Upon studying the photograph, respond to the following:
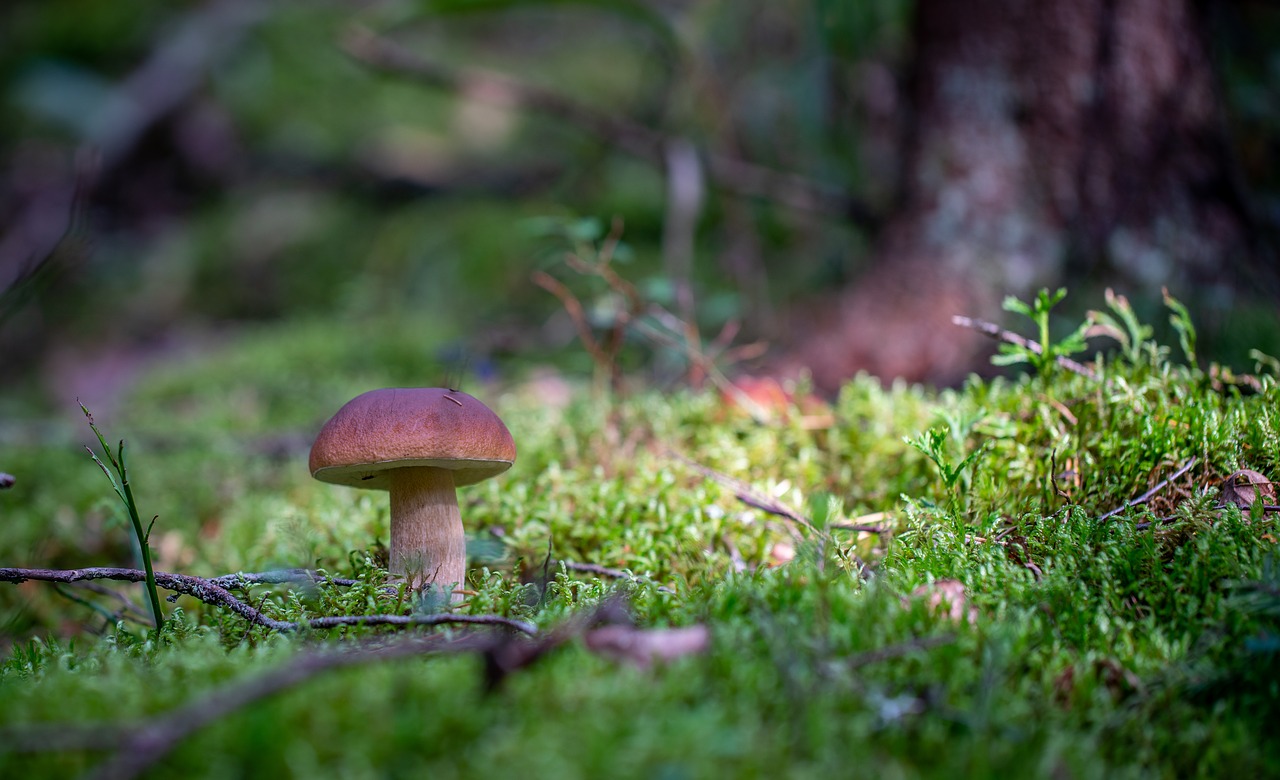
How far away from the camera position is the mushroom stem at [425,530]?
1.65 m

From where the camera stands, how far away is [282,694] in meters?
0.93

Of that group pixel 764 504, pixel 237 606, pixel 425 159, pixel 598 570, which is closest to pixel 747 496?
pixel 764 504

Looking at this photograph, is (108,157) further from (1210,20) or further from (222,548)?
(1210,20)

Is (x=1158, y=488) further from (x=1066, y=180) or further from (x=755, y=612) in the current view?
(x=1066, y=180)

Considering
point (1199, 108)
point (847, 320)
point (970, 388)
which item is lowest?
point (847, 320)

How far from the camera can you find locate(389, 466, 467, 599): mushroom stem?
1.65m

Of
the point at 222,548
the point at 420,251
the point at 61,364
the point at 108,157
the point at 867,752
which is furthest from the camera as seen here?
the point at 108,157

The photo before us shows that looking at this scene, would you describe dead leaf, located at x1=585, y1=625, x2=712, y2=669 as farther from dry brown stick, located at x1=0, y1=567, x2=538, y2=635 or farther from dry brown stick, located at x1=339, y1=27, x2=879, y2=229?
dry brown stick, located at x1=339, y1=27, x2=879, y2=229

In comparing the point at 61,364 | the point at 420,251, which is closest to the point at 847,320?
the point at 420,251

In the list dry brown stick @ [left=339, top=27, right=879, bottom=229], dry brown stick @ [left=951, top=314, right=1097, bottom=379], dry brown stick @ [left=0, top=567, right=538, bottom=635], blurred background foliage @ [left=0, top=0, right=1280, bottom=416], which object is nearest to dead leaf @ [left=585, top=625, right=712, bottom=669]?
dry brown stick @ [left=0, top=567, right=538, bottom=635]

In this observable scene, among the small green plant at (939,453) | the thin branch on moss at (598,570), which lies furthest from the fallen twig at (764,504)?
the thin branch on moss at (598,570)

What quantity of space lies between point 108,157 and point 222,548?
747 centimetres

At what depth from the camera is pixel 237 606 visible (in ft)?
4.64

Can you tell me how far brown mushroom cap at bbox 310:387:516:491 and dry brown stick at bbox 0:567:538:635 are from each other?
11.7 inches
